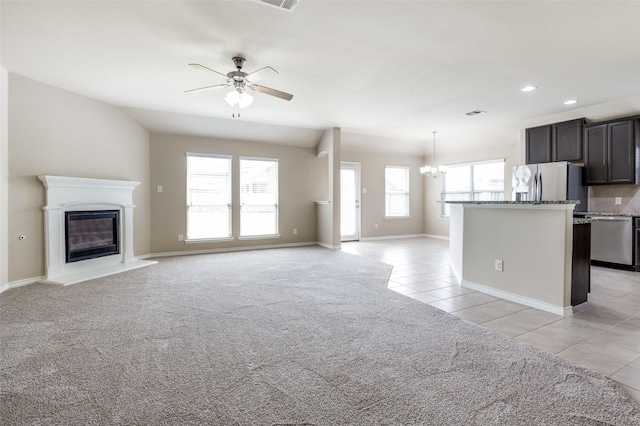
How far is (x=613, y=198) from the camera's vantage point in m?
5.55

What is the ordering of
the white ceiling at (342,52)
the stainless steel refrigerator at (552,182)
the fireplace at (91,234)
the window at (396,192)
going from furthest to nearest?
1. the window at (396,192)
2. the stainless steel refrigerator at (552,182)
3. the fireplace at (91,234)
4. the white ceiling at (342,52)

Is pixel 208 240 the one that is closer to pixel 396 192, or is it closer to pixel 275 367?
pixel 275 367

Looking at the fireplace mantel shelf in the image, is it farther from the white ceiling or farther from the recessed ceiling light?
the recessed ceiling light

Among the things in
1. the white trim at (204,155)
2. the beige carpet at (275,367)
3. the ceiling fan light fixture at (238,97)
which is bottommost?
the beige carpet at (275,367)

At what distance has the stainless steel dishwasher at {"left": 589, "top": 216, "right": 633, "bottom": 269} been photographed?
16.3 ft

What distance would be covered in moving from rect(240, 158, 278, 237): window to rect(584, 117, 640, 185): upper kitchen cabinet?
235 inches

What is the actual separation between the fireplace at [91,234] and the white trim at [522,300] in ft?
17.5

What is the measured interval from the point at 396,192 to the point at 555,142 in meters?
4.10

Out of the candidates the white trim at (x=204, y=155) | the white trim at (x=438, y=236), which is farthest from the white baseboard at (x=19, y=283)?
the white trim at (x=438, y=236)

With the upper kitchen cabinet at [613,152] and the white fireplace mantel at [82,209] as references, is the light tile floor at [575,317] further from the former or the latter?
the white fireplace mantel at [82,209]

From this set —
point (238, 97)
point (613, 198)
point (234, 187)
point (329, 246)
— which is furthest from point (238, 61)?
point (613, 198)

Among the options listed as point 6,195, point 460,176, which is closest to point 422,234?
point 460,176

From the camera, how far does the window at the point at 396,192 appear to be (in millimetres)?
9234

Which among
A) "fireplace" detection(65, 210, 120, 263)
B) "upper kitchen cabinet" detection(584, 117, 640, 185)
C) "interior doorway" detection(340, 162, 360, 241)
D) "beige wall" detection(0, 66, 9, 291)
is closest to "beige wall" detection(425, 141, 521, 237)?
"upper kitchen cabinet" detection(584, 117, 640, 185)
